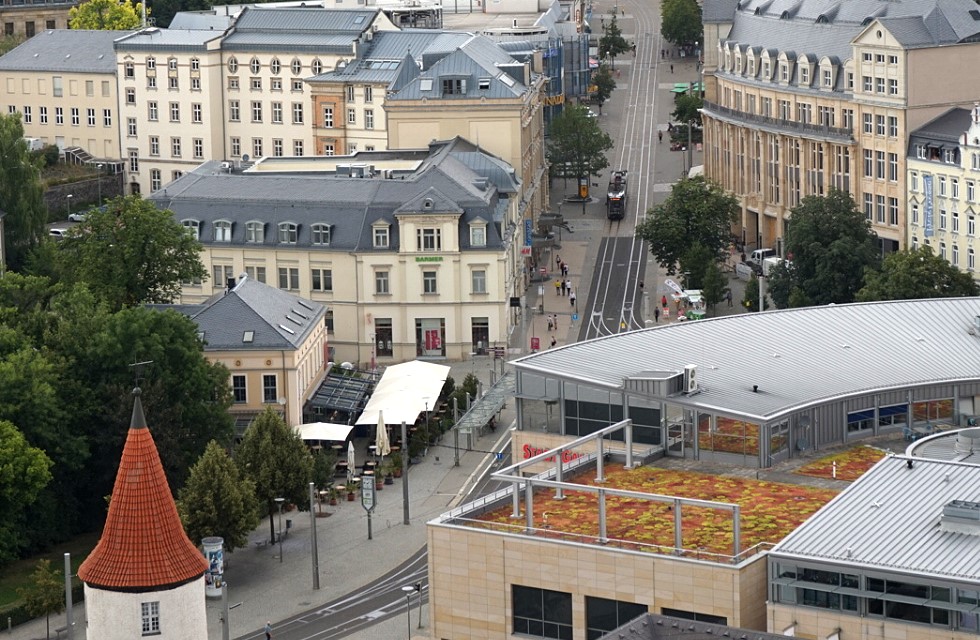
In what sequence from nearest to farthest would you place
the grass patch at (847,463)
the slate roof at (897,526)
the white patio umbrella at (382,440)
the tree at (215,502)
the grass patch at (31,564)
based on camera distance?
1. the slate roof at (897,526)
2. the grass patch at (847,463)
3. the tree at (215,502)
4. the grass patch at (31,564)
5. the white patio umbrella at (382,440)

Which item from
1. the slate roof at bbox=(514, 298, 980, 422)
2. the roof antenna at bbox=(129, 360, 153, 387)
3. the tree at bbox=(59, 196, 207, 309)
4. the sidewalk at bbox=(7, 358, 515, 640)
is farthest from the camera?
the tree at bbox=(59, 196, 207, 309)

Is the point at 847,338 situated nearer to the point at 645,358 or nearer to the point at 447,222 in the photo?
the point at 645,358

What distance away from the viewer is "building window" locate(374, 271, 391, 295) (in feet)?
654

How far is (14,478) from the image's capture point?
505 feet

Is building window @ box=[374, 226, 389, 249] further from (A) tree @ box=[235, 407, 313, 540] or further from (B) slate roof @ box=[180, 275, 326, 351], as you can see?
(A) tree @ box=[235, 407, 313, 540]

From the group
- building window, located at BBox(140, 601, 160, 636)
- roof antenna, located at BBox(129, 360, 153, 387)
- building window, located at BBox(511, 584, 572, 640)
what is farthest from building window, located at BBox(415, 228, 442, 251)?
building window, located at BBox(140, 601, 160, 636)

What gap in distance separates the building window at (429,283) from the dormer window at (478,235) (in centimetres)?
376

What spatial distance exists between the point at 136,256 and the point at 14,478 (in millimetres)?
41399

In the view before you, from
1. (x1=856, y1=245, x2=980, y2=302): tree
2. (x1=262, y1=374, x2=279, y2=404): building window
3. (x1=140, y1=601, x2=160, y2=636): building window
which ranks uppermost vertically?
(x1=856, y1=245, x2=980, y2=302): tree

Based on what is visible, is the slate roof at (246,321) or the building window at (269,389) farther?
the building window at (269,389)

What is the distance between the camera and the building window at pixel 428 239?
19825 cm

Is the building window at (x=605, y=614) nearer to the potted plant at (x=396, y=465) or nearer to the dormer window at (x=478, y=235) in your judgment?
the potted plant at (x=396, y=465)

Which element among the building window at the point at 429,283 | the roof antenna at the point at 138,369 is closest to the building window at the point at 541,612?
the roof antenna at the point at 138,369

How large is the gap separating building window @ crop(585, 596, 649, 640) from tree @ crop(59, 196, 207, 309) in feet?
258
